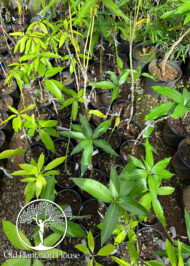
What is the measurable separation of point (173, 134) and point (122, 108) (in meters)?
0.56

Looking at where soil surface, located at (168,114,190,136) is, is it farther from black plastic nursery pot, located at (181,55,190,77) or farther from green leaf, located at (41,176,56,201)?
green leaf, located at (41,176,56,201)

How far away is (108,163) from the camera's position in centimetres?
171

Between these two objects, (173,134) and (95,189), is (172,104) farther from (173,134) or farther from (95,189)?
(173,134)

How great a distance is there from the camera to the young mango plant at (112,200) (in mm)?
771

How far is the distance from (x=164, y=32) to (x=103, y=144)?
1.60m

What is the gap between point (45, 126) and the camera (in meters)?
1.20

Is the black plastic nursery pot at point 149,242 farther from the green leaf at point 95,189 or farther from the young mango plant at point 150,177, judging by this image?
the green leaf at point 95,189

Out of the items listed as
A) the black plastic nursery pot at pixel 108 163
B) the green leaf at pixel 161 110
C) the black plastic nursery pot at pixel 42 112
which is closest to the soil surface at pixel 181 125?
the black plastic nursery pot at pixel 108 163

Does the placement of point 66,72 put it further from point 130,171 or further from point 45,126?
point 130,171

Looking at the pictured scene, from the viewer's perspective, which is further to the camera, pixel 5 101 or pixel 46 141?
pixel 5 101

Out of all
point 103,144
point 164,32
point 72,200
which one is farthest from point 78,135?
point 164,32

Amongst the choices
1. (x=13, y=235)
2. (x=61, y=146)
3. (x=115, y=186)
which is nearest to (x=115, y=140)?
(x=61, y=146)

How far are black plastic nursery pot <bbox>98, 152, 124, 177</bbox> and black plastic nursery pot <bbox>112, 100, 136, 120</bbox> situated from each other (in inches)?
18.6

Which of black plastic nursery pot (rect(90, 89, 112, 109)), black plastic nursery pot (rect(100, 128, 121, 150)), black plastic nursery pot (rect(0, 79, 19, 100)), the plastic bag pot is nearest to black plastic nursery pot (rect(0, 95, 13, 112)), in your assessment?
black plastic nursery pot (rect(0, 79, 19, 100))
